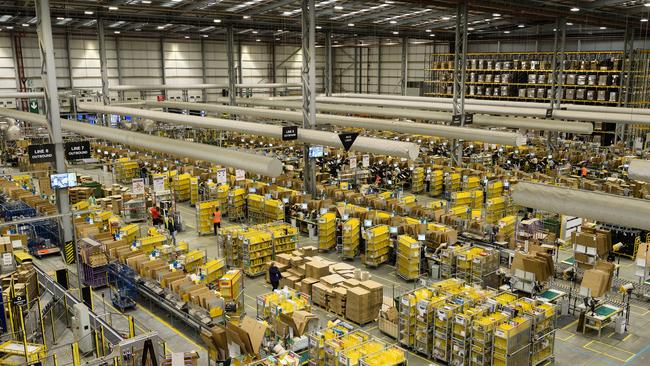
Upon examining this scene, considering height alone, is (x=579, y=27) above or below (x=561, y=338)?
above

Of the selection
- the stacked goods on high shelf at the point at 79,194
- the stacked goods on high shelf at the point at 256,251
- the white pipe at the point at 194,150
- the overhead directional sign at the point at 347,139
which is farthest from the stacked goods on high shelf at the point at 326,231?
the stacked goods on high shelf at the point at 79,194

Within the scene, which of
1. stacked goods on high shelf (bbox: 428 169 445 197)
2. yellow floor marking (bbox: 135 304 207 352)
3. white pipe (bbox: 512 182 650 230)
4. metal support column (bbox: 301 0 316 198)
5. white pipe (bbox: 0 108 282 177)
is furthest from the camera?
stacked goods on high shelf (bbox: 428 169 445 197)

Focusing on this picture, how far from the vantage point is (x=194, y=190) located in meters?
23.5

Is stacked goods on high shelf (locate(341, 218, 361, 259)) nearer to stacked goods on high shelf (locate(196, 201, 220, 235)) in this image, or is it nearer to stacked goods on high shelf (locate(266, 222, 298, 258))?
stacked goods on high shelf (locate(266, 222, 298, 258))

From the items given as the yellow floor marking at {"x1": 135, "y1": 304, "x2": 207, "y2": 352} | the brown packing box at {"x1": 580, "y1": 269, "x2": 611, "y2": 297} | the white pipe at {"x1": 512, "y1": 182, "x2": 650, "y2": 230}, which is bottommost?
the yellow floor marking at {"x1": 135, "y1": 304, "x2": 207, "y2": 352}

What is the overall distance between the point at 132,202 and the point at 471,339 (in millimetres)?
14763

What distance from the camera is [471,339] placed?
10766 millimetres

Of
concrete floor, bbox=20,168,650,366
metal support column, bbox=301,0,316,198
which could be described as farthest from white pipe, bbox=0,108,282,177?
metal support column, bbox=301,0,316,198

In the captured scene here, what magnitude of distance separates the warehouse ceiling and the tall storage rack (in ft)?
6.38

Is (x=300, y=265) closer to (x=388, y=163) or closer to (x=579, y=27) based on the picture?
(x=388, y=163)

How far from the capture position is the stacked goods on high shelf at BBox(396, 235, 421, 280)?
15344 millimetres

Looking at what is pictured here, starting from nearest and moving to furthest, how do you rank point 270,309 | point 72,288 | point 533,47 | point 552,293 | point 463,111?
point 270,309, point 552,293, point 72,288, point 463,111, point 533,47

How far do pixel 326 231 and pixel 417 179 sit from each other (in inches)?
365

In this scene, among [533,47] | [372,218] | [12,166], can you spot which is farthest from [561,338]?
[533,47]
